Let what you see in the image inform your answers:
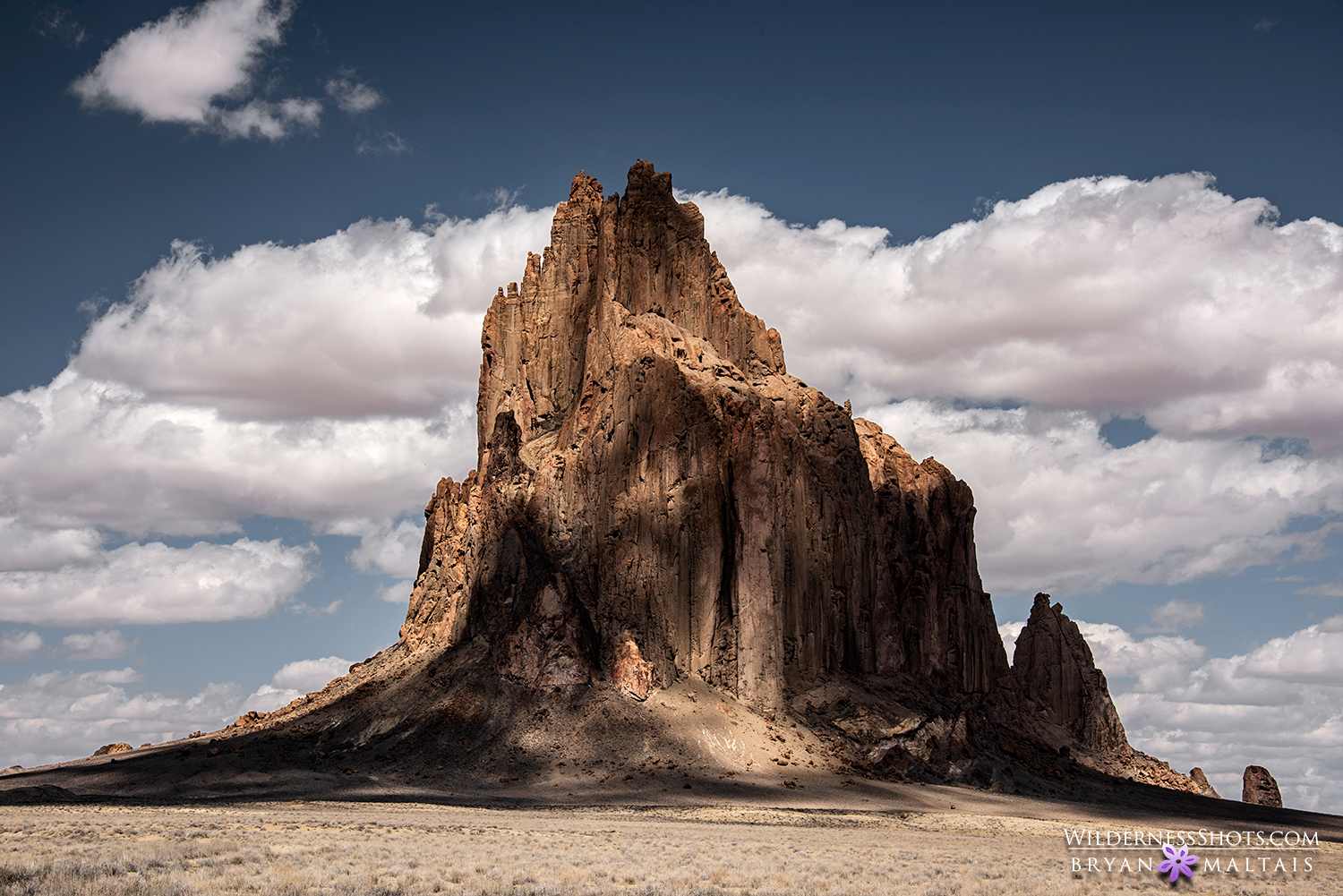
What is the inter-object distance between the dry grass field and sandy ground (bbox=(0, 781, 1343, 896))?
88 millimetres

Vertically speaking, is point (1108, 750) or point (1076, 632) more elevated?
point (1076, 632)

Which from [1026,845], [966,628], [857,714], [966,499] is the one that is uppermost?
[966,499]

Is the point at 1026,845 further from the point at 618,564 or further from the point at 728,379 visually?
the point at 728,379

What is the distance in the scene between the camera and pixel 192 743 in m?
86.9

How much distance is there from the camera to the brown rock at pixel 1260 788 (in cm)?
11500

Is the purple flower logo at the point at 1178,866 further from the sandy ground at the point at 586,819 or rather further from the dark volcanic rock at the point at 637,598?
the dark volcanic rock at the point at 637,598

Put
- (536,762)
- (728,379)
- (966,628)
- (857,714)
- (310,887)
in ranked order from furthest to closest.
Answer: (966,628)
(728,379)
(857,714)
(536,762)
(310,887)

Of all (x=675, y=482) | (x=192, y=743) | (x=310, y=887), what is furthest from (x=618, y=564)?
(x=310, y=887)

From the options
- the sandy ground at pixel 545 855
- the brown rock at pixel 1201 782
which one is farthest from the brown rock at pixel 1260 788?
the sandy ground at pixel 545 855

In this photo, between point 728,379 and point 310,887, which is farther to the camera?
point 728,379

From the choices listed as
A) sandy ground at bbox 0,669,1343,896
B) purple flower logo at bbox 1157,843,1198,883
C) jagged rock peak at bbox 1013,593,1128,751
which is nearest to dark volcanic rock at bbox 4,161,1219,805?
sandy ground at bbox 0,669,1343,896

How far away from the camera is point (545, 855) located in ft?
123

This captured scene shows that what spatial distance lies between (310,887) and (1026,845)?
3182 centimetres

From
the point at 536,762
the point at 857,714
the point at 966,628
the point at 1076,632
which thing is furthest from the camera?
the point at 1076,632
